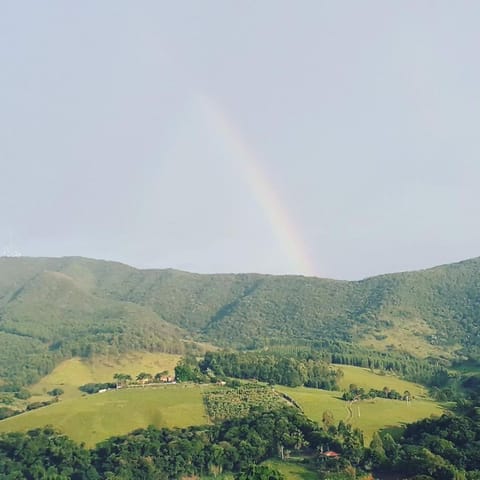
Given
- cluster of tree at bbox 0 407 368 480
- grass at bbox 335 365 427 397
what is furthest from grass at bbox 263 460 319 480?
grass at bbox 335 365 427 397

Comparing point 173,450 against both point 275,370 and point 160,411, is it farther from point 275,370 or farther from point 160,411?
point 275,370

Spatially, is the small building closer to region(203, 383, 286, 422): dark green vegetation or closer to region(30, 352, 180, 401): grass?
region(203, 383, 286, 422): dark green vegetation

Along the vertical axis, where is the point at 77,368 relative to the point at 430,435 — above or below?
above

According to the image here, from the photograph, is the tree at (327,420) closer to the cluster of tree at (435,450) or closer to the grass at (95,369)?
the cluster of tree at (435,450)

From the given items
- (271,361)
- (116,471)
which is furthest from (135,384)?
(116,471)

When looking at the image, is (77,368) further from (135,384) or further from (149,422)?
(149,422)
